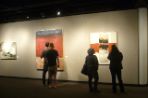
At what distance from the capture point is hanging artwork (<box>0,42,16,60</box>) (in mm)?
17359

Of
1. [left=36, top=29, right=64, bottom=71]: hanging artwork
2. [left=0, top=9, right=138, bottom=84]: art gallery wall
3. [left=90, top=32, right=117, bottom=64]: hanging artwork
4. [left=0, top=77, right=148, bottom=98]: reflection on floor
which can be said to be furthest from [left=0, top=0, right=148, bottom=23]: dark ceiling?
[left=0, top=77, right=148, bottom=98]: reflection on floor

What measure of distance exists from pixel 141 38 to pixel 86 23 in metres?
2.71

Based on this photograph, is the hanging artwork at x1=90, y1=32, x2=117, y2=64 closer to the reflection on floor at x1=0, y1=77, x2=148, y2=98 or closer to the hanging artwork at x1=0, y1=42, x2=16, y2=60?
the reflection on floor at x1=0, y1=77, x2=148, y2=98

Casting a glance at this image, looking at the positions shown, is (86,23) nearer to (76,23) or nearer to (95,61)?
(76,23)

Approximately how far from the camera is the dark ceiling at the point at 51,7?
13.6m

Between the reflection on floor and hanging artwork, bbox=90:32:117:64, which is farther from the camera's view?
hanging artwork, bbox=90:32:117:64

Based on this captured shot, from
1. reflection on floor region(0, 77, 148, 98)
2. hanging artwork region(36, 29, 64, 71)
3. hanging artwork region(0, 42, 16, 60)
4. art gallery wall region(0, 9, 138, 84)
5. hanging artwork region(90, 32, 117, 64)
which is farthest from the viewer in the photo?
hanging artwork region(0, 42, 16, 60)

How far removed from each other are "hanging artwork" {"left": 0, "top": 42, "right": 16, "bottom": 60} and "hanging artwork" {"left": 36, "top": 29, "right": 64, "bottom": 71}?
185cm

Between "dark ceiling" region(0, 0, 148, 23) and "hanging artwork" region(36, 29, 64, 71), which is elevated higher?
"dark ceiling" region(0, 0, 148, 23)

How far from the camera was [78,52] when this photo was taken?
14617 millimetres

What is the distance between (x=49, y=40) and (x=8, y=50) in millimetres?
3177

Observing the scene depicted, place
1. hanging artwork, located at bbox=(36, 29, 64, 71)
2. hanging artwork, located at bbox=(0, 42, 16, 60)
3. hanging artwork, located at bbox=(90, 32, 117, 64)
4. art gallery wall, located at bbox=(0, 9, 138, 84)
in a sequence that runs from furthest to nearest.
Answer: hanging artwork, located at bbox=(0, 42, 16, 60), hanging artwork, located at bbox=(36, 29, 64, 71), hanging artwork, located at bbox=(90, 32, 117, 64), art gallery wall, located at bbox=(0, 9, 138, 84)

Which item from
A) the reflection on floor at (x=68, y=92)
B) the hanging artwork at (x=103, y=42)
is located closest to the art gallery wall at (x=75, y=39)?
the hanging artwork at (x=103, y=42)

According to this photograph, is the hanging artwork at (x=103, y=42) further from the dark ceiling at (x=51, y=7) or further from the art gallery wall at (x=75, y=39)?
the dark ceiling at (x=51, y=7)
